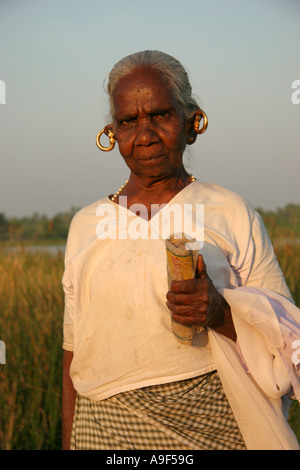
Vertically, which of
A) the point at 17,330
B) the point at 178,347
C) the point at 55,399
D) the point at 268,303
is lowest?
the point at 55,399

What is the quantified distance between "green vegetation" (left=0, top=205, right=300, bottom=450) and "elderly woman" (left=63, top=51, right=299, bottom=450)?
54.7 inches

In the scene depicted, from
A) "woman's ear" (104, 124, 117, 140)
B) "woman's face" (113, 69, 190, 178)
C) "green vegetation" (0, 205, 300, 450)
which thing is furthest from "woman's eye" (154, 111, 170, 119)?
"green vegetation" (0, 205, 300, 450)

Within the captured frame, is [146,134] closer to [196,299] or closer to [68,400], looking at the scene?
[196,299]

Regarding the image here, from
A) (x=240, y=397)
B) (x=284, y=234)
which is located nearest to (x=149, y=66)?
(x=240, y=397)

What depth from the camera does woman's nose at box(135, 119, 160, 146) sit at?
88.7 inches

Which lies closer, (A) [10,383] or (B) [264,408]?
(B) [264,408]

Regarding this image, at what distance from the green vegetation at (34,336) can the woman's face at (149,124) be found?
200 centimetres

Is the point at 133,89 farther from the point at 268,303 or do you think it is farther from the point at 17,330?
the point at 17,330

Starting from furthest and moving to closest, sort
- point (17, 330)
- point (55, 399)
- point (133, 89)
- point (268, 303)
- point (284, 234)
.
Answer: point (284, 234), point (17, 330), point (55, 399), point (133, 89), point (268, 303)

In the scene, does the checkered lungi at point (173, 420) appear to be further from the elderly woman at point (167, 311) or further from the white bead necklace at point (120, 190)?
the white bead necklace at point (120, 190)

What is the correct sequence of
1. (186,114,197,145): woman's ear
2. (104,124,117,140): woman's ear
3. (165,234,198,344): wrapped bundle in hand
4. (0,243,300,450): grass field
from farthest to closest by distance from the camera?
(0,243,300,450): grass field, (104,124,117,140): woman's ear, (186,114,197,145): woman's ear, (165,234,198,344): wrapped bundle in hand

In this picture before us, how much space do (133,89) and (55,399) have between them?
91.6 inches

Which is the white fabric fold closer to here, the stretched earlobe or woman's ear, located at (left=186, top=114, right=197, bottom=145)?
woman's ear, located at (left=186, top=114, right=197, bottom=145)

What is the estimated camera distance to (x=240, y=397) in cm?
206
